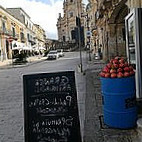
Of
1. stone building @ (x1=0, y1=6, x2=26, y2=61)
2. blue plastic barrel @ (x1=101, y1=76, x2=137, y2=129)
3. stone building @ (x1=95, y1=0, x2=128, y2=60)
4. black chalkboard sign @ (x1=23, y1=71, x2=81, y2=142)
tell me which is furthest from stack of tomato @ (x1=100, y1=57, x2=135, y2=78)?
stone building @ (x1=0, y1=6, x2=26, y2=61)

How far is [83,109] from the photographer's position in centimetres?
650

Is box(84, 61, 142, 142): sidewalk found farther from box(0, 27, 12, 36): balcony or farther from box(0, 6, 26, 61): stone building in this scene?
box(0, 27, 12, 36): balcony

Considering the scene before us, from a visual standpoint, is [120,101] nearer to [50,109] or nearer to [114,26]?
[50,109]

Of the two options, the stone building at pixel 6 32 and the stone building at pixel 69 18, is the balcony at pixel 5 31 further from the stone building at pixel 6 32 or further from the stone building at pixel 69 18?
the stone building at pixel 69 18

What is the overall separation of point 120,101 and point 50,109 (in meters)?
1.26

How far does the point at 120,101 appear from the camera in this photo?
440 cm

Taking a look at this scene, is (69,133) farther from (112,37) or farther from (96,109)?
(112,37)

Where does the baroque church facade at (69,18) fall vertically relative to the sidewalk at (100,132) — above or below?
above

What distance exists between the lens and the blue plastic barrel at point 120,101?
14.2ft

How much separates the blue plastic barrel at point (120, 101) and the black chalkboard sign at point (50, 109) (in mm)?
869

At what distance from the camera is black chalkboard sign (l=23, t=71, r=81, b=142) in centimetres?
373

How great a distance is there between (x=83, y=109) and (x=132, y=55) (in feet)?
5.71

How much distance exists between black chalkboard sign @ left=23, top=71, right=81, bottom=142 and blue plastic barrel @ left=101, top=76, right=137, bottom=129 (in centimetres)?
87

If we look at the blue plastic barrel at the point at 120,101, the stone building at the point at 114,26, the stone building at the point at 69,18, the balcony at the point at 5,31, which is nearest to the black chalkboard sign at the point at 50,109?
the blue plastic barrel at the point at 120,101
